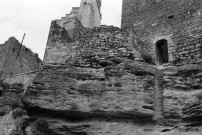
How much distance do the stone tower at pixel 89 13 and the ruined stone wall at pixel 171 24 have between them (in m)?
12.1

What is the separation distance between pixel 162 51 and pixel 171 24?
0.89 metres

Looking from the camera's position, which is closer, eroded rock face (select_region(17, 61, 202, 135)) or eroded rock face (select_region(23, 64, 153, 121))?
eroded rock face (select_region(17, 61, 202, 135))

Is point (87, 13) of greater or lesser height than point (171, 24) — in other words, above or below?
above

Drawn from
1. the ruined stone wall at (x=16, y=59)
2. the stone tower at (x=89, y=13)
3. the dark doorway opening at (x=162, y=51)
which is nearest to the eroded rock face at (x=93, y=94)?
the dark doorway opening at (x=162, y=51)

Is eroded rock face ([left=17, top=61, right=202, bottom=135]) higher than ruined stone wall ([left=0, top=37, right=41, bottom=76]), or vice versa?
ruined stone wall ([left=0, top=37, right=41, bottom=76])

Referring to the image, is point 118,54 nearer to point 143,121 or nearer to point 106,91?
point 106,91

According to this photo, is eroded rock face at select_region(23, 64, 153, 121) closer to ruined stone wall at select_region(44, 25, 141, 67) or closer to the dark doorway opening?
ruined stone wall at select_region(44, 25, 141, 67)

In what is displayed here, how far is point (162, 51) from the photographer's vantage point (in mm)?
10211

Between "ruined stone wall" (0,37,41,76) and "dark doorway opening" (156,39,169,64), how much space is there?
10.7 meters

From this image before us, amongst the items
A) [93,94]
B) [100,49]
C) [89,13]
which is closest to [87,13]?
[89,13]

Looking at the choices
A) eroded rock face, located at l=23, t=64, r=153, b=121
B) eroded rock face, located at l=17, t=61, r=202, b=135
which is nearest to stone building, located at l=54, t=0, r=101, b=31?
eroded rock face, located at l=23, t=64, r=153, b=121

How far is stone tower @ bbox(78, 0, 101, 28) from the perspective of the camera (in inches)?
926

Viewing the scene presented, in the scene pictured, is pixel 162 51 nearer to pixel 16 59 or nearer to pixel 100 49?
pixel 100 49

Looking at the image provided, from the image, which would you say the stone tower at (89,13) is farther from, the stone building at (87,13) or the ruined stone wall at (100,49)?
the ruined stone wall at (100,49)
